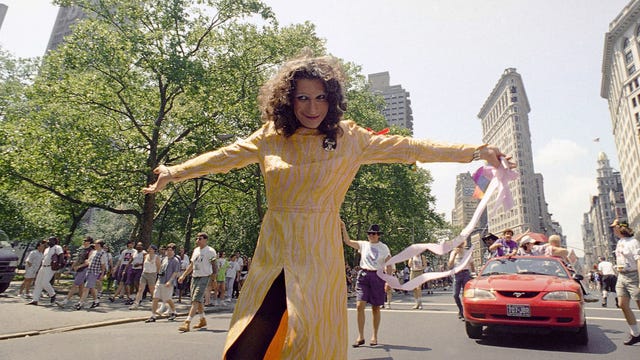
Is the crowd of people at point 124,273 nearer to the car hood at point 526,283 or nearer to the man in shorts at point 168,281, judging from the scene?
the man in shorts at point 168,281

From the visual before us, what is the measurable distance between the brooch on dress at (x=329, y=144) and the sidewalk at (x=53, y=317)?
791 centimetres

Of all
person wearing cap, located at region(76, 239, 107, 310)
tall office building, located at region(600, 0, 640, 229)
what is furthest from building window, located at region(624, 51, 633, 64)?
person wearing cap, located at region(76, 239, 107, 310)

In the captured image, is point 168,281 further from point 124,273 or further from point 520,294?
point 520,294

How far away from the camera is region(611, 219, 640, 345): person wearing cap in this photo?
6.57 m

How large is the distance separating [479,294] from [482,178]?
176 inches

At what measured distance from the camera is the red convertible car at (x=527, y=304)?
601 centimetres

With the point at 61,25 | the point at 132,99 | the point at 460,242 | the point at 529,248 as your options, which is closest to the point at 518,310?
the point at 529,248

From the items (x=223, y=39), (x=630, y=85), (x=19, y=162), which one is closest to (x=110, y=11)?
(x=223, y=39)

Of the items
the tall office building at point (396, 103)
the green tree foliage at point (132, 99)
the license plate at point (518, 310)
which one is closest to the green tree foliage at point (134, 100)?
the green tree foliage at point (132, 99)

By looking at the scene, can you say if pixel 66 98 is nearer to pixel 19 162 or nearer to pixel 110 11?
pixel 19 162

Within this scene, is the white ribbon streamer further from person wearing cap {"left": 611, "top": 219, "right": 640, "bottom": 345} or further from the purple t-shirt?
the purple t-shirt

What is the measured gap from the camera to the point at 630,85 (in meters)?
69.1

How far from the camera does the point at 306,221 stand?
2033mm

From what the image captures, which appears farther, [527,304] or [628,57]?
[628,57]
